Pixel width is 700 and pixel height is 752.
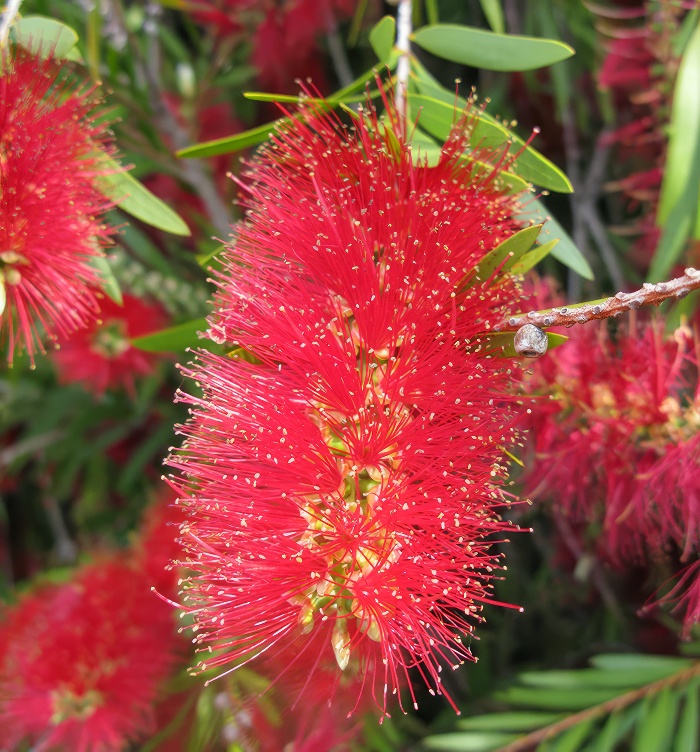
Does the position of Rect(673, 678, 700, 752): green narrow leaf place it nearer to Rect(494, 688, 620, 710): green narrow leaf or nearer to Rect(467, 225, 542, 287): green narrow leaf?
Rect(494, 688, 620, 710): green narrow leaf

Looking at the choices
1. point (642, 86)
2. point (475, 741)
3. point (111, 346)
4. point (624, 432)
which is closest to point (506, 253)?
point (624, 432)

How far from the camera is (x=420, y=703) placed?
1.29 metres

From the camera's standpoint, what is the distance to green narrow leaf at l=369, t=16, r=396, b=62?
0.78m

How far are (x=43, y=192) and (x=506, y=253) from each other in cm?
48

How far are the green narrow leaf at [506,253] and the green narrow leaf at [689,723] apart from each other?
60 cm

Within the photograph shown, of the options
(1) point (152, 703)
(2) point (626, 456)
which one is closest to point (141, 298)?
(1) point (152, 703)

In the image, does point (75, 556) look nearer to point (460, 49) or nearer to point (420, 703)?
point (420, 703)

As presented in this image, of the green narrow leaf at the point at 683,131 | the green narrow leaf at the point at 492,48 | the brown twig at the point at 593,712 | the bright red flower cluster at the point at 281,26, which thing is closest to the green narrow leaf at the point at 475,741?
the brown twig at the point at 593,712

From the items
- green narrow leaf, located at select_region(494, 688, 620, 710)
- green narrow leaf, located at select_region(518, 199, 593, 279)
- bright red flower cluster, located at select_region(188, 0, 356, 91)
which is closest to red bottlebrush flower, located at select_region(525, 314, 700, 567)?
green narrow leaf, located at select_region(518, 199, 593, 279)

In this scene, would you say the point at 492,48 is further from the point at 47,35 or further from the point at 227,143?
the point at 47,35

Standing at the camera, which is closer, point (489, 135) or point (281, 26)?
point (489, 135)

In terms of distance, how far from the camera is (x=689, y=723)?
87 cm

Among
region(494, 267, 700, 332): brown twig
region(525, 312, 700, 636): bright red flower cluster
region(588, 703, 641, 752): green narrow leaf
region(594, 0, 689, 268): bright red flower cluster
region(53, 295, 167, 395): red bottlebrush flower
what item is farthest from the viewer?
region(53, 295, 167, 395): red bottlebrush flower

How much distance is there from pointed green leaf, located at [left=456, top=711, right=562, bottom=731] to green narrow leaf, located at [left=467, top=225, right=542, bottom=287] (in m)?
0.63
